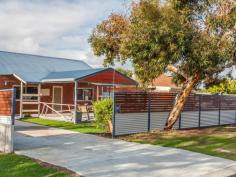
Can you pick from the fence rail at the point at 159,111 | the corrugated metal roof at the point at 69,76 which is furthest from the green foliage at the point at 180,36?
the corrugated metal roof at the point at 69,76

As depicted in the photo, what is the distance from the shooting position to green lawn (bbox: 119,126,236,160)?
42.0 ft

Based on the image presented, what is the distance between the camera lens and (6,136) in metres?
11.9

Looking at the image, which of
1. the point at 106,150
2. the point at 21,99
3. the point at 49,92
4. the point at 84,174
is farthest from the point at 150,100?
the point at 49,92

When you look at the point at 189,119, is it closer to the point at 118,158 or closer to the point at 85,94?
the point at 118,158

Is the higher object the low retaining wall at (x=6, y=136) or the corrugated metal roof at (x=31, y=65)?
the corrugated metal roof at (x=31, y=65)

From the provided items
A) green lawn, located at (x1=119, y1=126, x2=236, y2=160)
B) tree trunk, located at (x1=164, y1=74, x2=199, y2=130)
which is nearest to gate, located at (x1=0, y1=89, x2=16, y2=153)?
green lawn, located at (x1=119, y1=126, x2=236, y2=160)

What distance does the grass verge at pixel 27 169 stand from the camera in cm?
867

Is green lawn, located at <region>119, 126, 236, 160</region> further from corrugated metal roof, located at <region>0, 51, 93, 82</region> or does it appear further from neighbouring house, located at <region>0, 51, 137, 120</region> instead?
corrugated metal roof, located at <region>0, 51, 93, 82</region>

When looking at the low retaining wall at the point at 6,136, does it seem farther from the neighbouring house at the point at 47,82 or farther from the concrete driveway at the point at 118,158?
the neighbouring house at the point at 47,82

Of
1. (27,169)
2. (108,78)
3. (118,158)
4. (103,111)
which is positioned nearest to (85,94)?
(108,78)

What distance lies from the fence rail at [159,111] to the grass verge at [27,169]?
6.00 m

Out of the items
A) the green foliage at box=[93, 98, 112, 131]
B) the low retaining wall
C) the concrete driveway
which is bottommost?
the concrete driveway

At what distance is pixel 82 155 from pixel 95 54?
882 cm

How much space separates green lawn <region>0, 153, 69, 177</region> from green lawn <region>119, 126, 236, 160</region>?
5.43 metres
